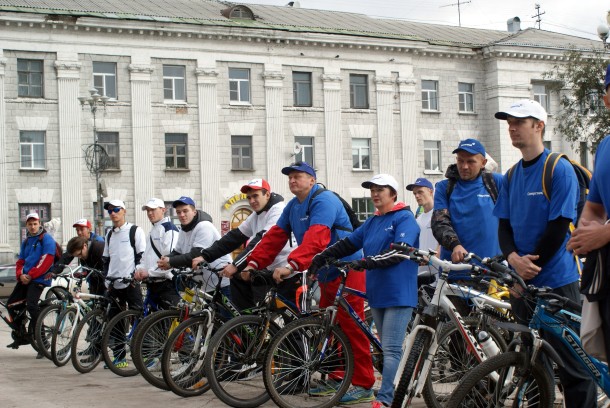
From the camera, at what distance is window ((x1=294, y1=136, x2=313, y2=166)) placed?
151 feet

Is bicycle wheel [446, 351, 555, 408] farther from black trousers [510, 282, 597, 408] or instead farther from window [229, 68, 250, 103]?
window [229, 68, 250, 103]

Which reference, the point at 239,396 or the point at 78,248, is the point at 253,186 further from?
the point at 78,248

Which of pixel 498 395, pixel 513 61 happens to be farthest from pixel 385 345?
pixel 513 61

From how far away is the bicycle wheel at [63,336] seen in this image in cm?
1253

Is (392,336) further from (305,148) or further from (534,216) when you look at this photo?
(305,148)

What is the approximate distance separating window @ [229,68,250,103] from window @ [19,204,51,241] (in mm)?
9477

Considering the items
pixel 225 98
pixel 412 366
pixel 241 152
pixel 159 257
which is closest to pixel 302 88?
pixel 225 98

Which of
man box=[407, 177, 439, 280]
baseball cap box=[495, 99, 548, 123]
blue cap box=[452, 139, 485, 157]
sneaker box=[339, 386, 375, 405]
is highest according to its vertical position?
baseball cap box=[495, 99, 548, 123]

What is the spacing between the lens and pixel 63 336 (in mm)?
12648

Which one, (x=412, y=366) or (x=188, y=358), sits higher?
(x=412, y=366)

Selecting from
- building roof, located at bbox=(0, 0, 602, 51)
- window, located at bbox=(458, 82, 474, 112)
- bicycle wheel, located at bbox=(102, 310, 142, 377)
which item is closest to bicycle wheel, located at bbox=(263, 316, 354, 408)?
bicycle wheel, located at bbox=(102, 310, 142, 377)

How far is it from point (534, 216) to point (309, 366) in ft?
8.10

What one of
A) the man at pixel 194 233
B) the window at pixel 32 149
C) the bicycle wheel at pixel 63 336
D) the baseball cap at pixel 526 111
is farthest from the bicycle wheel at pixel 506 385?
the window at pixel 32 149

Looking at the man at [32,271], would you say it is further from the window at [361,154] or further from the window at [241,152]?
the window at [361,154]
